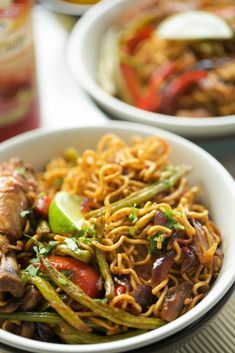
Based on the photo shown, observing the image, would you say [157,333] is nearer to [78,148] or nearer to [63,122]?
[78,148]

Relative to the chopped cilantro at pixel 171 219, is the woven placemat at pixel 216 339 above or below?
below

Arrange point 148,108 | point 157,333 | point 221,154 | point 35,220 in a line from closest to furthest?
point 157,333 < point 35,220 < point 221,154 < point 148,108

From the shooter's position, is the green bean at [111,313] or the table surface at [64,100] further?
the table surface at [64,100]

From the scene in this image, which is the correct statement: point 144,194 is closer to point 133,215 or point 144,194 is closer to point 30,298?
point 133,215

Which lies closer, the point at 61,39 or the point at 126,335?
the point at 126,335

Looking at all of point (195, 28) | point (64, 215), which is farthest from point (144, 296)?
point (195, 28)

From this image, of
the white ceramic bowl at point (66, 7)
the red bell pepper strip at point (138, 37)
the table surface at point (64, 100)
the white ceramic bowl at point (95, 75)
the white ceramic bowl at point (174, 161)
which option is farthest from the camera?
the white ceramic bowl at point (66, 7)

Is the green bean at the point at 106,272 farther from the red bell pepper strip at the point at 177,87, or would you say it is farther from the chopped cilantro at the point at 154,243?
the red bell pepper strip at the point at 177,87

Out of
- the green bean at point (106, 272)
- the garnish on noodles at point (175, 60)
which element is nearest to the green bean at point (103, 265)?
the green bean at point (106, 272)

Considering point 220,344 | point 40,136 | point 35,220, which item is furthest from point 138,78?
point 220,344
